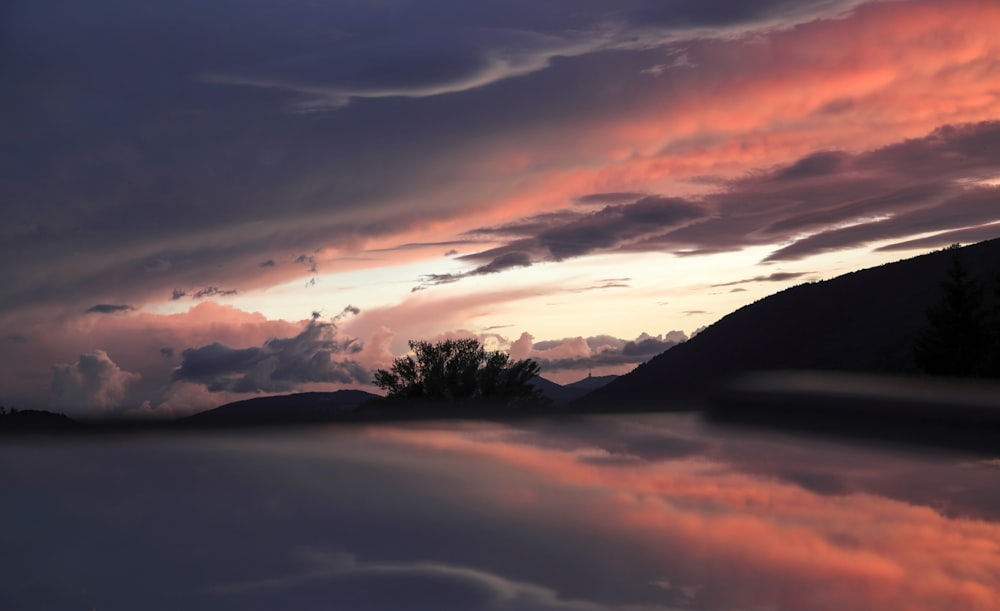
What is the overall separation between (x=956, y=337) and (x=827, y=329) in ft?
180

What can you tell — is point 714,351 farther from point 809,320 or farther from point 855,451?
point 855,451

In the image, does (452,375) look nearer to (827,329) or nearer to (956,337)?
(956,337)

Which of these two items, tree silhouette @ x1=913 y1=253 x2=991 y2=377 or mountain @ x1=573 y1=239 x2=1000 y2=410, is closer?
tree silhouette @ x1=913 y1=253 x2=991 y2=377

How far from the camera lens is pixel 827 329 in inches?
4498

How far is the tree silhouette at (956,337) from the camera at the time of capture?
196 ft

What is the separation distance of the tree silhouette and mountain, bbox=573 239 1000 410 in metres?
29.4

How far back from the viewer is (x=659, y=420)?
1201cm

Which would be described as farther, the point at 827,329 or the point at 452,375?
the point at 827,329

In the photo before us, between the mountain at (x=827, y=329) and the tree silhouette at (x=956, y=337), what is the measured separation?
29.4 m

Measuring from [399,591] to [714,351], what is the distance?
12536 centimetres

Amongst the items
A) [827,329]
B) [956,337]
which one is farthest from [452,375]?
[827,329]

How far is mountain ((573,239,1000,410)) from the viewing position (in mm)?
101875

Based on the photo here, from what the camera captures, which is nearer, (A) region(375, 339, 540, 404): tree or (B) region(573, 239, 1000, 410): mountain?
(A) region(375, 339, 540, 404): tree

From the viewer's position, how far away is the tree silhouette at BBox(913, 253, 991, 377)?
59.7m
